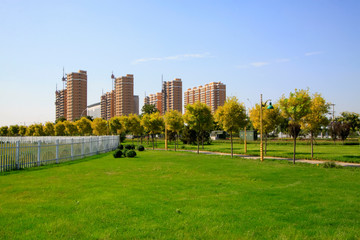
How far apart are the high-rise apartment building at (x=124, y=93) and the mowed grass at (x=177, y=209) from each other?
170694 millimetres

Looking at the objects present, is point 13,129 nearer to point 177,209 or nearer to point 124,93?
point 124,93

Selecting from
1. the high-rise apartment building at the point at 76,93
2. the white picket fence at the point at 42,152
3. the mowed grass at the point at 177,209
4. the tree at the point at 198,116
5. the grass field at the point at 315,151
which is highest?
the high-rise apartment building at the point at 76,93

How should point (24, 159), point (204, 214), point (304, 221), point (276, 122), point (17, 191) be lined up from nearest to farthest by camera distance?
point (304, 221), point (204, 214), point (17, 191), point (24, 159), point (276, 122)

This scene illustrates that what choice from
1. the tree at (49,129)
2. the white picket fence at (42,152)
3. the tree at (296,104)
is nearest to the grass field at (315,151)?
the tree at (296,104)

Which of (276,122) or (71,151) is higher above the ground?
(276,122)

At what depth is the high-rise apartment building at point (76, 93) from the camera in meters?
175

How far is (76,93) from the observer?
176875 mm

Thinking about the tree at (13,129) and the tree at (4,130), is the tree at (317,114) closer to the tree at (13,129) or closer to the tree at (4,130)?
the tree at (13,129)

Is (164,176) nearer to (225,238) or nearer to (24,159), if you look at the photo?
(225,238)

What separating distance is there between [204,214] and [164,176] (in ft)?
21.8

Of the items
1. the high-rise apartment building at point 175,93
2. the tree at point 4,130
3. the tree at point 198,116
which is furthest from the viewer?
the high-rise apartment building at point 175,93

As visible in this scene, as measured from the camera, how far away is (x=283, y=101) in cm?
2169

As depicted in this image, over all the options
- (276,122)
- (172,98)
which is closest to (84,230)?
(276,122)

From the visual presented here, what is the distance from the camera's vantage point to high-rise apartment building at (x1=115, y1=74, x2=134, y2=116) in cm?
18012
